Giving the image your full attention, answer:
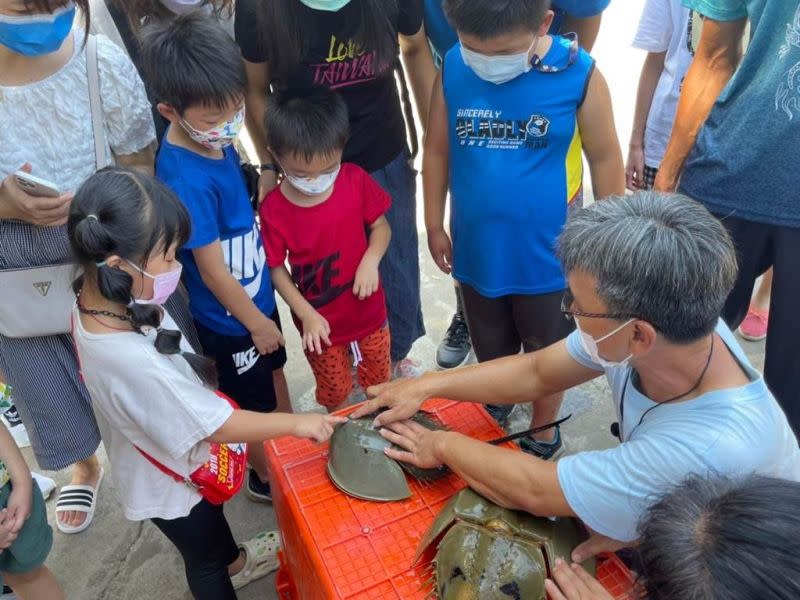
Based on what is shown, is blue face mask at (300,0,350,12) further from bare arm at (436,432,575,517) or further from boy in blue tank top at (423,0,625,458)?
bare arm at (436,432,575,517)

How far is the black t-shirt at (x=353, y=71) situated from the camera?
2.08 meters

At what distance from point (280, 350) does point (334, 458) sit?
807 millimetres

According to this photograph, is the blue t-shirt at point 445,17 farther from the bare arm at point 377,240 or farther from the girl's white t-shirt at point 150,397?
the girl's white t-shirt at point 150,397

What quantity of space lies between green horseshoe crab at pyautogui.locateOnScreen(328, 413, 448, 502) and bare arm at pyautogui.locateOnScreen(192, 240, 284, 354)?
1.87ft

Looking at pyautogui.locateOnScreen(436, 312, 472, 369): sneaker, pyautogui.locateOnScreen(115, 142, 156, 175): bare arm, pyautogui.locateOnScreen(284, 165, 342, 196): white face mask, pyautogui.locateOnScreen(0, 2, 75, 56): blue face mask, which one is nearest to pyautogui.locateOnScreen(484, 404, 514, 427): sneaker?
pyautogui.locateOnScreen(436, 312, 472, 369): sneaker

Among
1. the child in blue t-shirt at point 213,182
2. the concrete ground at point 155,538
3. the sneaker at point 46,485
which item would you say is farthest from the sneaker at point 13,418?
the child in blue t-shirt at point 213,182

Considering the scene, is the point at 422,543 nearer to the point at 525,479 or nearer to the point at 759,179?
the point at 525,479

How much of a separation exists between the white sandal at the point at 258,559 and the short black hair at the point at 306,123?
1.32 metres

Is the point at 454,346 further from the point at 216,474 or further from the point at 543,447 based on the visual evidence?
the point at 216,474

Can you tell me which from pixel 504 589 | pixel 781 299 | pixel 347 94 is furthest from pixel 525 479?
pixel 347 94

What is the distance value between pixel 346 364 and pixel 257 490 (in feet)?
2.04

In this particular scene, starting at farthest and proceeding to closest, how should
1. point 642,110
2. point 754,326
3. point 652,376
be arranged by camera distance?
point 754,326 < point 642,110 < point 652,376

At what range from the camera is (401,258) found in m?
2.63

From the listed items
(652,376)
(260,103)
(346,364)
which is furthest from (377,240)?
(652,376)
